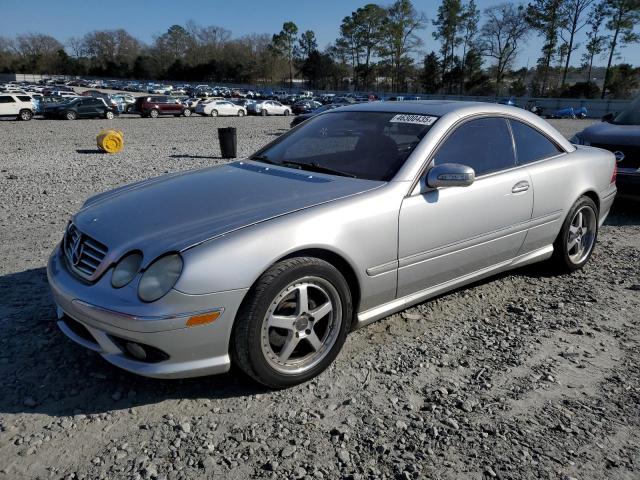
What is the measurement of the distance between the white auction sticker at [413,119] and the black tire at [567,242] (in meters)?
1.63

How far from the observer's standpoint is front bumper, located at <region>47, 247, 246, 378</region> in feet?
7.63

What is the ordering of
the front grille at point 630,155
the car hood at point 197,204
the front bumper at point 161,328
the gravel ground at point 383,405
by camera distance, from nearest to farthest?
the gravel ground at point 383,405
the front bumper at point 161,328
the car hood at point 197,204
the front grille at point 630,155

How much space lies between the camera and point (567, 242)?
4312mm

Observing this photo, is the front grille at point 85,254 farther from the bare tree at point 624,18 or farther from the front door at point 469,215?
the bare tree at point 624,18

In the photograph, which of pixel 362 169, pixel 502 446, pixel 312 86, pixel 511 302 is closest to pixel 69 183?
pixel 362 169

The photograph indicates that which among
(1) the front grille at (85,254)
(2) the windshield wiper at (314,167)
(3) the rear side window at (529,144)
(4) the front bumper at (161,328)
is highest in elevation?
(3) the rear side window at (529,144)

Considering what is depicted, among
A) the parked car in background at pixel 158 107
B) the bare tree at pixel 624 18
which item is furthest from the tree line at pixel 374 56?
the parked car in background at pixel 158 107

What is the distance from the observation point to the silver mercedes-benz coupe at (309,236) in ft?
7.91

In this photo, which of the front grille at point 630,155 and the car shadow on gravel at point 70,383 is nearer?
the car shadow on gravel at point 70,383

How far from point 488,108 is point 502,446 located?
244 cm

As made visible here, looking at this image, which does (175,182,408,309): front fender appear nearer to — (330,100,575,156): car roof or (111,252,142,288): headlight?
(111,252,142,288): headlight

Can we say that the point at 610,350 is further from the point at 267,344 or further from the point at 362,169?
the point at 267,344

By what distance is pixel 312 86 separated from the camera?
99.9 metres

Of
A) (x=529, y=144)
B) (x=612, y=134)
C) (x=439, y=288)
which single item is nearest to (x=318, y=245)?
(x=439, y=288)
